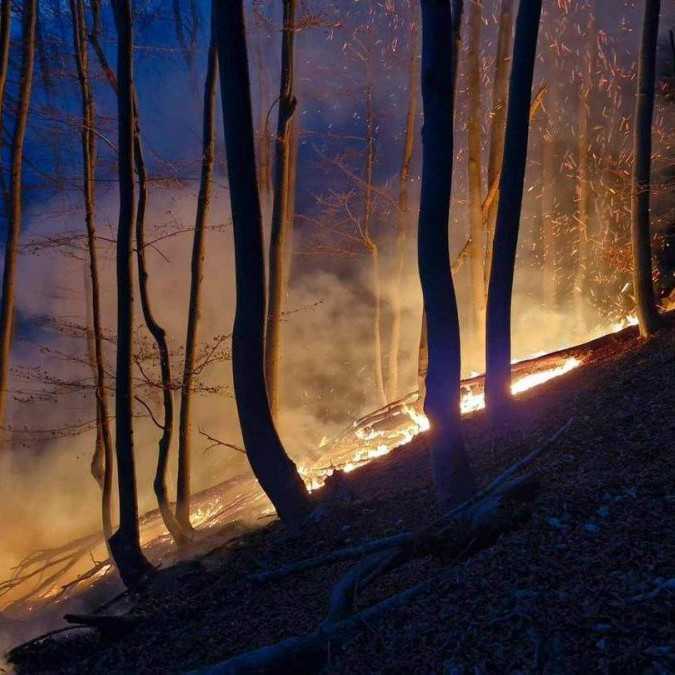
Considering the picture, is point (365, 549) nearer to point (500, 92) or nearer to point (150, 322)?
point (150, 322)

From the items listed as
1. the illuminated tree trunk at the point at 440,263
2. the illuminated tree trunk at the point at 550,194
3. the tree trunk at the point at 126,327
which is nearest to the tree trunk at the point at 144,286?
the tree trunk at the point at 126,327

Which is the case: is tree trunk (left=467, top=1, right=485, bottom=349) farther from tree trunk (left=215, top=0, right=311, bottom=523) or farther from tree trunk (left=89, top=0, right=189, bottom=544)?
tree trunk (left=215, top=0, right=311, bottom=523)

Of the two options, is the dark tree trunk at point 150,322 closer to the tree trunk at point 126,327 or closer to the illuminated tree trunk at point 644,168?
the tree trunk at point 126,327

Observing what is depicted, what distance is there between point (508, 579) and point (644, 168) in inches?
346

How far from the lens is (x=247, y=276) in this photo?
728 centimetres

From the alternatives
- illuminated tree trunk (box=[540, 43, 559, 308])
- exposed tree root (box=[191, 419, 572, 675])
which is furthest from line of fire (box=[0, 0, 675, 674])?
illuminated tree trunk (box=[540, 43, 559, 308])

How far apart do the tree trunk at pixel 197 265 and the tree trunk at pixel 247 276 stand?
13.5 ft

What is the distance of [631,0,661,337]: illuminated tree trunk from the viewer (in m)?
9.70

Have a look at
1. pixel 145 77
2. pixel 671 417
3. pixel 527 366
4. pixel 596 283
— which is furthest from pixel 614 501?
pixel 145 77

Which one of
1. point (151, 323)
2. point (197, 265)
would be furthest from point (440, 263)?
point (197, 265)

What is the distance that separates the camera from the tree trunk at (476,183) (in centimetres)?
1437

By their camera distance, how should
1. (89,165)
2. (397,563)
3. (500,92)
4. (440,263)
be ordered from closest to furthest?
1. (397,563)
2. (440,263)
3. (89,165)
4. (500,92)

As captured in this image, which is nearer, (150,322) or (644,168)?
(644,168)

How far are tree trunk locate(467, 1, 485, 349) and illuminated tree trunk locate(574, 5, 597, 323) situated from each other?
18.4 feet
